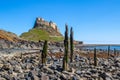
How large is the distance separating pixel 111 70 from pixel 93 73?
636cm

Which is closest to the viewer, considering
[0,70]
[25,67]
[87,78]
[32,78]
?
[32,78]

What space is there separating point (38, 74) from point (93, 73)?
32.0 ft

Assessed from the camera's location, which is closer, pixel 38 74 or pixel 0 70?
pixel 38 74

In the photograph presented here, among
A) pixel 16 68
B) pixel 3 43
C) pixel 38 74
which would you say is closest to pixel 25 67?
pixel 16 68

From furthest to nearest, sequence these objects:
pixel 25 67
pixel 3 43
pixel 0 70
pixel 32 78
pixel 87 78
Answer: pixel 3 43, pixel 25 67, pixel 0 70, pixel 87 78, pixel 32 78

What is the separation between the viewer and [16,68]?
44906mm

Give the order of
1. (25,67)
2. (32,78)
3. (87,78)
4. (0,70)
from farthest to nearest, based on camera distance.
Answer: (25,67) < (0,70) < (87,78) < (32,78)

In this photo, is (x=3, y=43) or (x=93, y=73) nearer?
(x=93, y=73)

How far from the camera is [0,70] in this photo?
44219mm

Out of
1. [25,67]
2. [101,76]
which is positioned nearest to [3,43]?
[25,67]

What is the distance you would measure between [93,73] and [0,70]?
12734mm

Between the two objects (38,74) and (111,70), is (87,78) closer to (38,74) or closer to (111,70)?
(38,74)

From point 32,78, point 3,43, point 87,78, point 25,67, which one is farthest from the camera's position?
point 3,43

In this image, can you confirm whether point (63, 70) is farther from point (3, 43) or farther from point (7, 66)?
point (3, 43)
